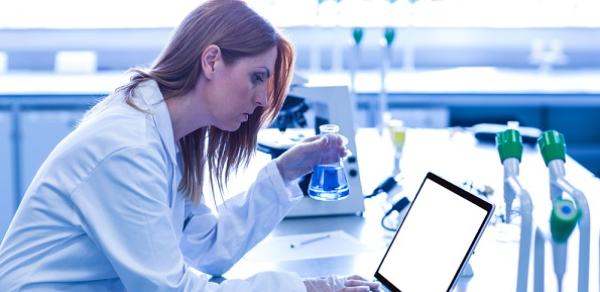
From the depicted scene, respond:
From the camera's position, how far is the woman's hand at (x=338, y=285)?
1.64m

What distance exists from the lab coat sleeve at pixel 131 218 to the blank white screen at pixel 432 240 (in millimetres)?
477

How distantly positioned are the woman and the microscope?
0.37 metres

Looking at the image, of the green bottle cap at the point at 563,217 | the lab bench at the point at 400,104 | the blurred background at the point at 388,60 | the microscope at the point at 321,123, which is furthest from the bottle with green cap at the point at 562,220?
the blurred background at the point at 388,60

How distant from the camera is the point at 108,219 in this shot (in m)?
1.44

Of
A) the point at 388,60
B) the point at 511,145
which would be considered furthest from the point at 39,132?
the point at 511,145

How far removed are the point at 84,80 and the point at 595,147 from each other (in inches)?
100

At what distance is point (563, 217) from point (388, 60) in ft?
8.55

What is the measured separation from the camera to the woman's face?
1638 mm

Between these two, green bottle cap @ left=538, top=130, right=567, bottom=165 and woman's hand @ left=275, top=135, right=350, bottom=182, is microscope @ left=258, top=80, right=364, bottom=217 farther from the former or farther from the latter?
green bottle cap @ left=538, top=130, right=567, bottom=165

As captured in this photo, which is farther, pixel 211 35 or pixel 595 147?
pixel 595 147

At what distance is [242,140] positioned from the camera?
1.97 meters

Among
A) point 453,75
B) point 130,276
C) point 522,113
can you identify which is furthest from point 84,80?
point 130,276

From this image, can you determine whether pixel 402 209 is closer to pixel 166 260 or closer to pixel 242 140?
pixel 242 140

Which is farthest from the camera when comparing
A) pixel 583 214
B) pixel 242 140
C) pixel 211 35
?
pixel 242 140
